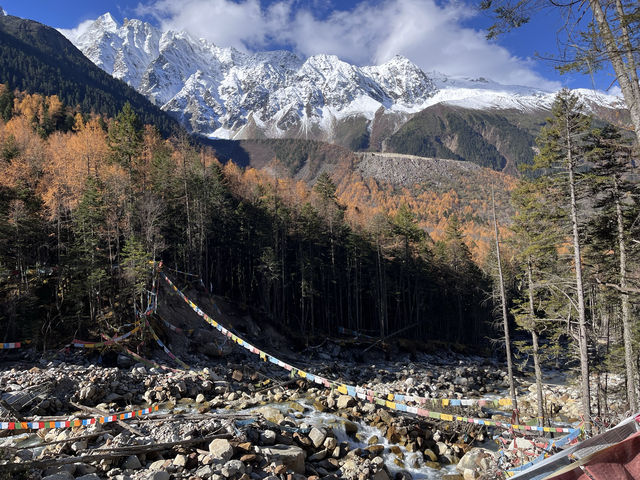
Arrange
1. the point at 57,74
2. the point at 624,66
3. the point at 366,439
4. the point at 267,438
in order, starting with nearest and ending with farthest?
the point at 624,66
the point at 267,438
the point at 366,439
the point at 57,74

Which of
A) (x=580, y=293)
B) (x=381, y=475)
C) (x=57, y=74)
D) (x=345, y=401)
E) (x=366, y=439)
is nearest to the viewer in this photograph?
(x=381, y=475)

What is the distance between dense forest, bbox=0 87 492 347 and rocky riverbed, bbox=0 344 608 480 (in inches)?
204

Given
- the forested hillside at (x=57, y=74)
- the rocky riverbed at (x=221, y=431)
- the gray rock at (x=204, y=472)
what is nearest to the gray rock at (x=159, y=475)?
the rocky riverbed at (x=221, y=431)

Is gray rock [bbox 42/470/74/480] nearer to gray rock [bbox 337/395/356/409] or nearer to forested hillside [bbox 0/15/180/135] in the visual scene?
gray rock [bbox 337/395/356/409]

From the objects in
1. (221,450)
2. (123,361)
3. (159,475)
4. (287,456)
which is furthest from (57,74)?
(287,456)

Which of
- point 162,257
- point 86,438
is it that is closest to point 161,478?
point 86,438

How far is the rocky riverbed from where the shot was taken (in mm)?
8312

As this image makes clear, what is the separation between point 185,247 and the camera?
99.6 feet

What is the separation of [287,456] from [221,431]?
2.05 m

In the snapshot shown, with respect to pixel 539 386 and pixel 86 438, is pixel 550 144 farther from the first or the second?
pixel 86 438

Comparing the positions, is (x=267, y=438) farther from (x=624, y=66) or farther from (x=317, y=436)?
(x=624, y=66)

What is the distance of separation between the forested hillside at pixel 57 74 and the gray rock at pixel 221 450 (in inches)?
3890

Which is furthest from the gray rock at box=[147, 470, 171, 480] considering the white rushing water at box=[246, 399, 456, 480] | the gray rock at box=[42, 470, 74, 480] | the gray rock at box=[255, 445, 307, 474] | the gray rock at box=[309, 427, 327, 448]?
the white rushing water at box=[246, 399, 456, 480]

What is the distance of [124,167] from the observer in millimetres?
32875
